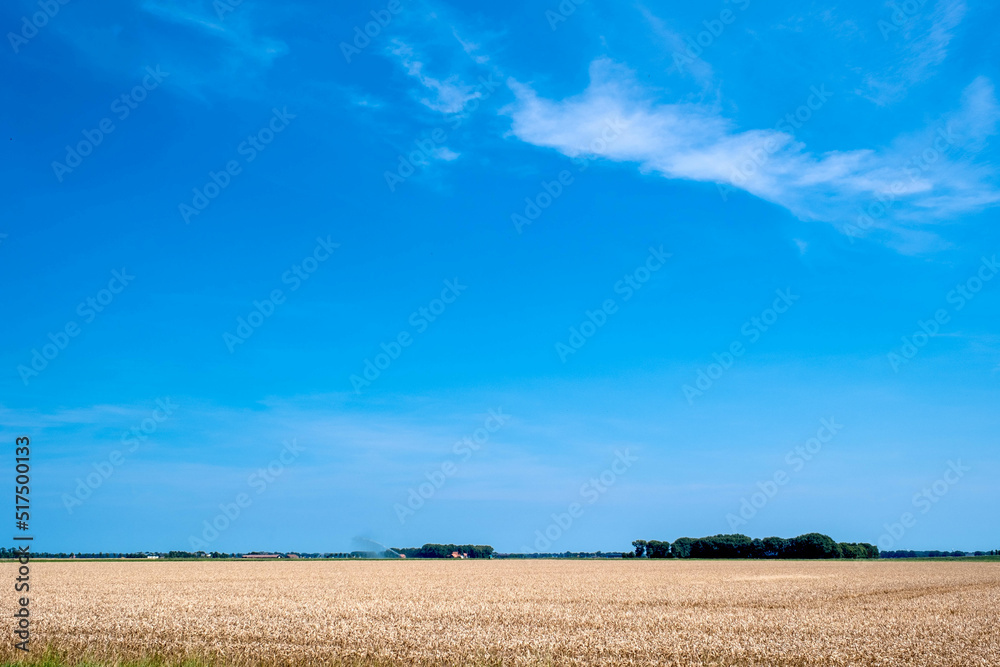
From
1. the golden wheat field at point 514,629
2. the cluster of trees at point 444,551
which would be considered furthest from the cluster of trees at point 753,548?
the golden wheat field at point 514,629

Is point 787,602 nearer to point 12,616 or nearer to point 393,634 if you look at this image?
point 393,634

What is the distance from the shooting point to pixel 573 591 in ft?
115

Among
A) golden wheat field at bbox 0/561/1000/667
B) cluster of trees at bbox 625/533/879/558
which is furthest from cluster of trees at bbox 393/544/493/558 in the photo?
golden wheat field at bbox 0/561/1000/667

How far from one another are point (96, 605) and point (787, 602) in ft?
91.3

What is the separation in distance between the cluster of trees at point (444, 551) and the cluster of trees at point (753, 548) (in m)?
45.9

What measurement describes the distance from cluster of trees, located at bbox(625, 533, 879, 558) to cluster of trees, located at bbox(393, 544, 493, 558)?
150 ft

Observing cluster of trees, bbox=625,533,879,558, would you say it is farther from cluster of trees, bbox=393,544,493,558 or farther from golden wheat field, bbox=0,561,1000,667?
golden wheat field, bbox=0,561,1000,667

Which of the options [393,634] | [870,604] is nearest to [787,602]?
[870,604]

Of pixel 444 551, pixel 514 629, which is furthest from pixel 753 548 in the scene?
pixel 514 629

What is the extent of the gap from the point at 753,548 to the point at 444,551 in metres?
83.9

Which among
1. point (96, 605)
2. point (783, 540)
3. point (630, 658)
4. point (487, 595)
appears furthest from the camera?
point (783, 540)

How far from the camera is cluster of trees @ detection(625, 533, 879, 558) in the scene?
5728 inches

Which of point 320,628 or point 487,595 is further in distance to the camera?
point 487,595

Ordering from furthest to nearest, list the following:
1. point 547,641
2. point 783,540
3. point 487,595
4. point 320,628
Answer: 1. point 783,540
2. point 487,595
3. point 320,628
4. point 547,641
